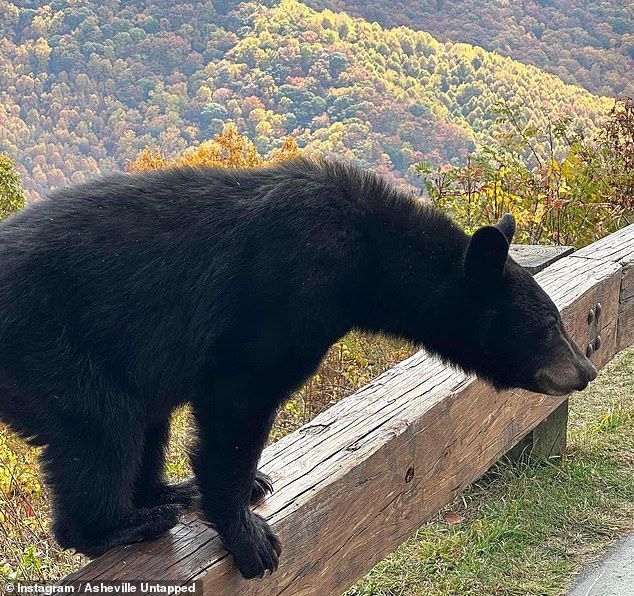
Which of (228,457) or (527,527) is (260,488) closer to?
(228,457)

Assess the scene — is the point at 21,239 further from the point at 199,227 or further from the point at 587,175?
the point at 587,175

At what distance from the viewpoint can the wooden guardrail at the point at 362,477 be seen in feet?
8.16

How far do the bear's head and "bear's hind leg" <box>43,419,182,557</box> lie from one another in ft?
4.34

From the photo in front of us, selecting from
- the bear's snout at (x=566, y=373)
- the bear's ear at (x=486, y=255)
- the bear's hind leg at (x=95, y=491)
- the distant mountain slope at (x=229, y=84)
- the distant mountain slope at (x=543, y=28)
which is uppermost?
the bear's ear at (x=486, y=255)

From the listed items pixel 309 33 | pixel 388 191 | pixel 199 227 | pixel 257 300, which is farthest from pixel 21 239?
pixel 309 33

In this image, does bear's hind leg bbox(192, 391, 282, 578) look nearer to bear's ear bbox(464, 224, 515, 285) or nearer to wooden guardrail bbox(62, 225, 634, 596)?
wooden guardrail bbox(62, 225, 634, 596)

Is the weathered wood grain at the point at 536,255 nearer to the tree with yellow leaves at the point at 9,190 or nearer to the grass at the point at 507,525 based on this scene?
the grass at the point at 507,525

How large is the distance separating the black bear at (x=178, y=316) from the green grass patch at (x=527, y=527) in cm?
123

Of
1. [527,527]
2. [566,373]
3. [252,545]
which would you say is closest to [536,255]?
[527,527]

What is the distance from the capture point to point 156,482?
3.16 m

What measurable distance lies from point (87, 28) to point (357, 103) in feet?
77.4

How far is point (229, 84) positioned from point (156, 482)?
145ft

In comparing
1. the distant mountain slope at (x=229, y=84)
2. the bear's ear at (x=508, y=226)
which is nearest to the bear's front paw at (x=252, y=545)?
the bear's ear at (x=508, y=226)

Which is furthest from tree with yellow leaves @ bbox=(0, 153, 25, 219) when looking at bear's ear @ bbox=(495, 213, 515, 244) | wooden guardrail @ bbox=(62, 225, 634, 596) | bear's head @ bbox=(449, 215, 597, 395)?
bear's head @ bbox=(449, 215, 597, 395)
